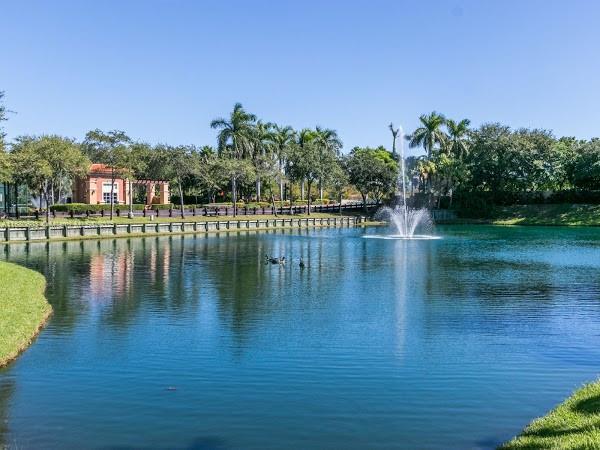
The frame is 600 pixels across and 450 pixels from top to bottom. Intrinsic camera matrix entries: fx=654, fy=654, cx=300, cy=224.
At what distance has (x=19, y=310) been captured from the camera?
23.2 meters

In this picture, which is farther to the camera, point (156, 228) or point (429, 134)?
point (429, 134)

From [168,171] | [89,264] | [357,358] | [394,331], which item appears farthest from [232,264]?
[168,171]

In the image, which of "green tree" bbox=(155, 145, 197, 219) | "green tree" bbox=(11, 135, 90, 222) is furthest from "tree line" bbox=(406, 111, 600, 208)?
"green tree" bbox=(11, 135, 90, 222)

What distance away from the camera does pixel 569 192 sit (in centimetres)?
10594

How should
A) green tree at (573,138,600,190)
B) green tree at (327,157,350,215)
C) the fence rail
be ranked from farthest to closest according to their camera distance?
green tree at (327,157,350,215)
green tree at (573,138,600,190)
the fence rail

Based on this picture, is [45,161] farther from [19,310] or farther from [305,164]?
[19,310]

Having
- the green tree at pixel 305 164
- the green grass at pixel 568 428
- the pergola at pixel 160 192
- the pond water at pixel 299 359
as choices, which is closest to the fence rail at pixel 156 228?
the green tree at pixel 305 164

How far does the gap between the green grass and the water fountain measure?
2333 inches

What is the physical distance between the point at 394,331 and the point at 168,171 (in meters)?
73.5

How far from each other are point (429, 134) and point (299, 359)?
10307 centimetres

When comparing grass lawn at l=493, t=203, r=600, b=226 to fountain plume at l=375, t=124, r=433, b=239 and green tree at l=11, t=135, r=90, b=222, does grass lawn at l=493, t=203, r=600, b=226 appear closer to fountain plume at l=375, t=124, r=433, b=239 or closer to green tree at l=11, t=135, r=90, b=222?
fountain plume at l=375, t=124, r=433, b=239

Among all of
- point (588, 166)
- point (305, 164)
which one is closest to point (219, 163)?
point (305, 164)

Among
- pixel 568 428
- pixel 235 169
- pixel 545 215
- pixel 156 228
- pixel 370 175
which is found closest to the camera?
pixel 568 428

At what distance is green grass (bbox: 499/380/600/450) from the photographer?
1030 cm
